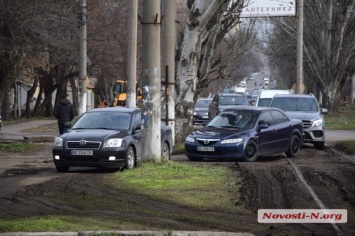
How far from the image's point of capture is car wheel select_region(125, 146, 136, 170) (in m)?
18.4

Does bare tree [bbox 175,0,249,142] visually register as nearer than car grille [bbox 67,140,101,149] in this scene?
No

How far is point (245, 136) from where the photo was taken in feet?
70.0

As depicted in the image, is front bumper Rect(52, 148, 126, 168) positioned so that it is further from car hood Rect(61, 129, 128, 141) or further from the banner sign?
the banner sign

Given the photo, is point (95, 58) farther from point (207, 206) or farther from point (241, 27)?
point (207, 206)

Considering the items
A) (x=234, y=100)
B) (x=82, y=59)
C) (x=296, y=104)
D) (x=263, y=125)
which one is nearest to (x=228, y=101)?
(x=234, y=100)

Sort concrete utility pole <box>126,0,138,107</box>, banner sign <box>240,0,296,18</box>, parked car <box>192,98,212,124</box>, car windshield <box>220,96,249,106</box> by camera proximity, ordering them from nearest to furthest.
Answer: concrete utility pole <box>126,0,138,107</box> < banner sign <box>240,0,296,18</box> < car windshield <box>220,96,249,106</box> < parked car <box>192,98,212,124</box>

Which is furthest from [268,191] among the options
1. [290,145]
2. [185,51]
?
[185,51]

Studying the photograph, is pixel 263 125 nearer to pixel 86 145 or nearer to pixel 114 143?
pixel 114 143

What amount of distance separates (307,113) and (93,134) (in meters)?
10.8

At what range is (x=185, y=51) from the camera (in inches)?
1049

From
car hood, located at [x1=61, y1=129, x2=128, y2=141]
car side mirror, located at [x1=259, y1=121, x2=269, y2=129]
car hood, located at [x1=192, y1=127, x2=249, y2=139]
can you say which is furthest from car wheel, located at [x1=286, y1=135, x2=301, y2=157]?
car hood, located at [x1=61, y1=129, x2=128, y2=141]

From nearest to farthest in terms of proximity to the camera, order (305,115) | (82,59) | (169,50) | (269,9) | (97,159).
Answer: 1. (97,159)
2. (169,50)
3. (305,115)
4. (82,59)
5. (269,9)

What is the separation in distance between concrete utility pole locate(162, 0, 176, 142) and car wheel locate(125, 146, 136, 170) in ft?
→ 20.0

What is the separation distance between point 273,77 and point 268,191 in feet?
503
